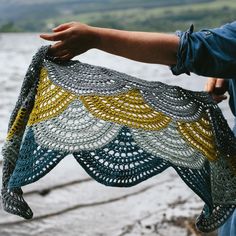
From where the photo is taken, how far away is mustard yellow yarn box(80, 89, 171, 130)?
5.33 feet

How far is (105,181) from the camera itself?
1.68 m

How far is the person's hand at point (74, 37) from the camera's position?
1694mm

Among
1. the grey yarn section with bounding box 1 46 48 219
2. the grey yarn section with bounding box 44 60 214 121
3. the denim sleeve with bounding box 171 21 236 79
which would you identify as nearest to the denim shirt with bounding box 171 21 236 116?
the denim sleeve with bounding box 171 21 236 79

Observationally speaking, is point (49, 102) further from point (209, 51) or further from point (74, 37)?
point (209, 51)

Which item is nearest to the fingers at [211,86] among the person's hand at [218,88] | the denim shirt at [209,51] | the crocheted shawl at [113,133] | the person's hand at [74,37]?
the person's hand at [218,88]

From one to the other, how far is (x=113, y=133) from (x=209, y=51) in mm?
336

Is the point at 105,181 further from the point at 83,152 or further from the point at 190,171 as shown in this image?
the point at 190,171

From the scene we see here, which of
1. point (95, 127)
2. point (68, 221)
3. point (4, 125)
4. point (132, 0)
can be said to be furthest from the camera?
point (132, 0)

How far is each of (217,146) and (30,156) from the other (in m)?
0.52

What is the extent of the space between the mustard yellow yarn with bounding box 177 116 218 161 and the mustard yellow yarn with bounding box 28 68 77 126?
32cm

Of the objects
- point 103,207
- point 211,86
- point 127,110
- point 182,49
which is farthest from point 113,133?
point 103,207

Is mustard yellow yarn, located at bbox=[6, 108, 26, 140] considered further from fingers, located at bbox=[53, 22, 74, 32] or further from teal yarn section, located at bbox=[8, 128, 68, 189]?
fingers, located at bbox=[53, 22, 74, 32]

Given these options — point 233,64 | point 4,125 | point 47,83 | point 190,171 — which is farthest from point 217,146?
point 4,125

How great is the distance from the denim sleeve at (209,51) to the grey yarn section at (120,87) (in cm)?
11
